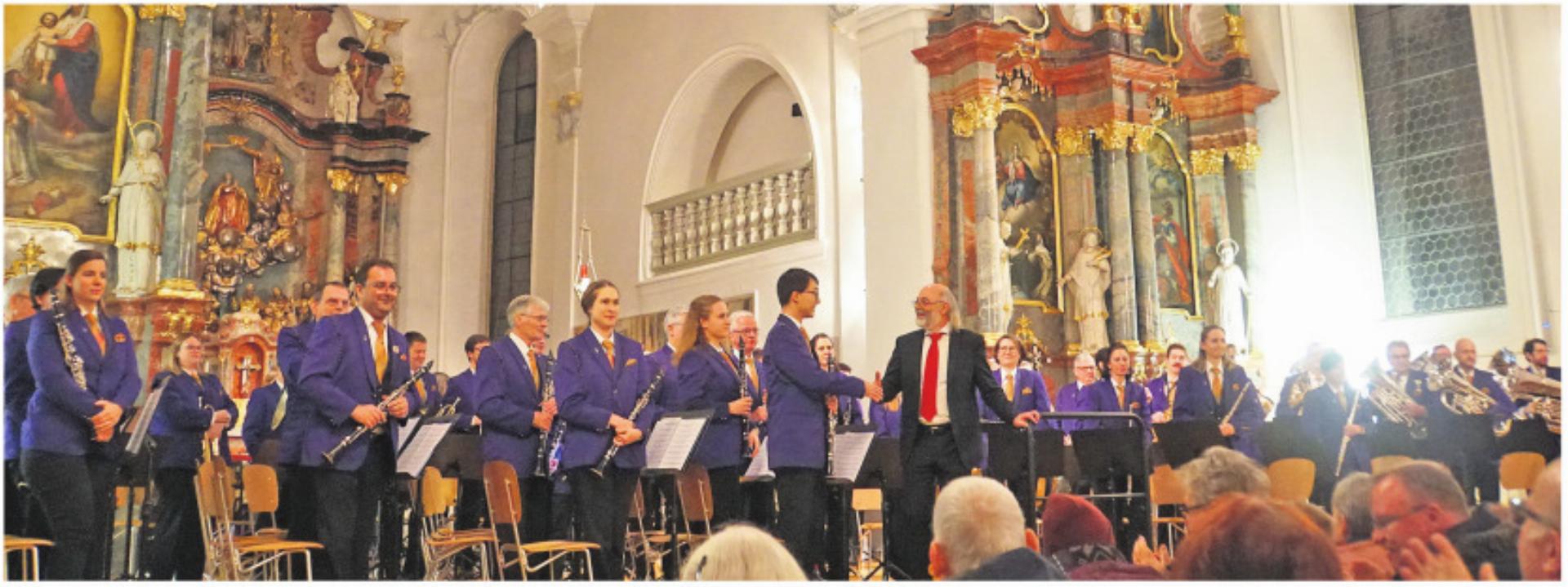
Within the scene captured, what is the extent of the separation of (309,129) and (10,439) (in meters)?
15.1

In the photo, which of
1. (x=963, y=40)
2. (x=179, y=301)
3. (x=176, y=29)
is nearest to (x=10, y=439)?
(x=179, y=301)

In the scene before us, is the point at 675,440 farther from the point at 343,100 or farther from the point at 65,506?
the point at 343,100

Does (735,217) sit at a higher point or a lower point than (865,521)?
higher

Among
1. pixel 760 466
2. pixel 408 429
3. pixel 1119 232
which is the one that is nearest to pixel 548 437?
pixel 408 429

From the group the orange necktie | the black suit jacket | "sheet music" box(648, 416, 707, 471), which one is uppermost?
the orange necktie

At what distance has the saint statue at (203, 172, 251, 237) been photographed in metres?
19.2

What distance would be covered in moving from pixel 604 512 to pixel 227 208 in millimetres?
14479

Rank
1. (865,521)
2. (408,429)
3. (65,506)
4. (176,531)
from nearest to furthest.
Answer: (65,506)
(408,429)
(176,531)
(865,521)

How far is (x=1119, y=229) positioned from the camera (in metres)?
14.6

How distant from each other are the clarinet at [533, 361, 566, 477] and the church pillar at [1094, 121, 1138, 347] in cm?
809

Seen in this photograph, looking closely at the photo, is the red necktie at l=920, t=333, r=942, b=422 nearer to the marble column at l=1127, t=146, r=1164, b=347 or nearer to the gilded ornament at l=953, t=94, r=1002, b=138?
the gilded ornament at l=953, t=94, r=1002, b=138

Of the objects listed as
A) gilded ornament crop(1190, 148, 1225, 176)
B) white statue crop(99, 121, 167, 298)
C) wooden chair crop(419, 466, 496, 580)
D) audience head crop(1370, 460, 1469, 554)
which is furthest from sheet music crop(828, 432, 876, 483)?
gilded ornament crop(1190, 148, 1225, 176)

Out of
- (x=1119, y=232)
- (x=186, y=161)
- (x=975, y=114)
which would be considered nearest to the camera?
(x=186, y=161)

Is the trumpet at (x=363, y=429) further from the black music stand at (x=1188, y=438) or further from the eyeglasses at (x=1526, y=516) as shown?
the black music stand at (x=1188, y=438)
